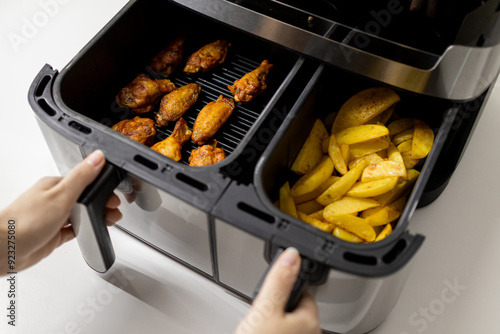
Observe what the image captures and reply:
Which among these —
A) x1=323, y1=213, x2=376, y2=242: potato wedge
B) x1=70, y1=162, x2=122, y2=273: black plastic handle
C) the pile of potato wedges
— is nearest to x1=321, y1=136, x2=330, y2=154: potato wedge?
the pile of potato wedges

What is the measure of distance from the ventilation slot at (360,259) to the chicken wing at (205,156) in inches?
16.2

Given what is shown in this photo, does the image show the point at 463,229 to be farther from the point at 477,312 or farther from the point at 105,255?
the point at 105,255

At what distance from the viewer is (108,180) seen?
3.21ft

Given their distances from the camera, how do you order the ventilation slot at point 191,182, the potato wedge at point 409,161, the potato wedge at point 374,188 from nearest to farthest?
the ventilation slot at point 191,182, the potato wedge at point 374,188, the potato wedge at point 409,161

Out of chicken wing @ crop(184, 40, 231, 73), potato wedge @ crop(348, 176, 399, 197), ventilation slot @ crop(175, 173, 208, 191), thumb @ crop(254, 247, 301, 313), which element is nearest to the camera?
thumb @ crop(254, 247, 301, 313)

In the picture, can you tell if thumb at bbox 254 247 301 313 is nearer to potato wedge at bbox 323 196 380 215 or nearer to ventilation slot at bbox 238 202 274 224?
ventilation slot at bbox 238 202 274 224

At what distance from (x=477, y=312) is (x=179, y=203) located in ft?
2.28

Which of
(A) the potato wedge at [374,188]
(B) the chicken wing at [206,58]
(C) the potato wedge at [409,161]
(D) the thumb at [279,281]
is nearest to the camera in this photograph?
(D) the thumb at [279,281]

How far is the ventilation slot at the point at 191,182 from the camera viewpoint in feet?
3.18

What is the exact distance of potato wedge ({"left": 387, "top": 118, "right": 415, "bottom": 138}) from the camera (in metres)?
1.23

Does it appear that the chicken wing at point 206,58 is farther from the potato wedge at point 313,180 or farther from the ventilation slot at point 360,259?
the ventilation slot at point 360,259

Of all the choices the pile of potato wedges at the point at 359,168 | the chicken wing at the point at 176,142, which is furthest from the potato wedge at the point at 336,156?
the chicken wing at the point at 176,142

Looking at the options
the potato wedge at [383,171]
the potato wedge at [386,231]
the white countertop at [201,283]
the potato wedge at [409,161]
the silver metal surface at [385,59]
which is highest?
the silver metal surface at [385,59]

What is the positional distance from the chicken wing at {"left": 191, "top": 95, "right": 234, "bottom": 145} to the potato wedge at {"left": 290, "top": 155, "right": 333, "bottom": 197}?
24 centimetres
